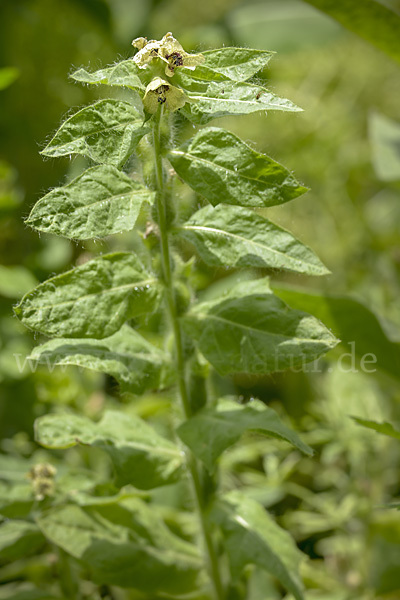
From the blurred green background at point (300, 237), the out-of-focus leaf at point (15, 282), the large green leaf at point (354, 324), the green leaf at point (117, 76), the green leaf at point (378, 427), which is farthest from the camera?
the out-of-focus leaf at point (15, 282)

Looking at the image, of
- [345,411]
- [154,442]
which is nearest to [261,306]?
[154,442]

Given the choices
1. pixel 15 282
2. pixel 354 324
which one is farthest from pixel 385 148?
Answer: pixel 15 282

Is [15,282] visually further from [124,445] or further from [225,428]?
[225,428]

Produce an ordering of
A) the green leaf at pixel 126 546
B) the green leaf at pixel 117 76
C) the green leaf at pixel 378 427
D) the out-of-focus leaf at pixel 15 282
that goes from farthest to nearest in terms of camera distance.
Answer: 1. the out-of-focus leaf at pixel 15 282
2. the green leaf at pixel 126 546
3. the green leaf at pixel 378 427
4. the green leaf at pixel 117 76

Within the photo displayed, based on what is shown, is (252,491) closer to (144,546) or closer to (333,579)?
(333,579)

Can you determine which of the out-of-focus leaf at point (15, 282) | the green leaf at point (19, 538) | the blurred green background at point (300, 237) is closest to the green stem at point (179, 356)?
the blurred green background at point (300, 237)

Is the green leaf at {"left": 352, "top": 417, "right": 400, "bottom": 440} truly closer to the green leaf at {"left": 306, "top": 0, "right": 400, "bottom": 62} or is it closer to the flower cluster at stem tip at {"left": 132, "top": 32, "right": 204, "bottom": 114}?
the flower cluster at stem tip at {"left": 132, "top": 32, "right": 204, "bottom": 114}

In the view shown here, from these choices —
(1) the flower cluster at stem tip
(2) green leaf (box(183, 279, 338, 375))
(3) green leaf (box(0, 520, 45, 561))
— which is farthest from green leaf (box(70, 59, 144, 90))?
(3) green leaf (box(0, 520, 45, 561))

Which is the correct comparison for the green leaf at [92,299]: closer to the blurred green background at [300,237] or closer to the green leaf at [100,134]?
the green leaf at [100,134]
